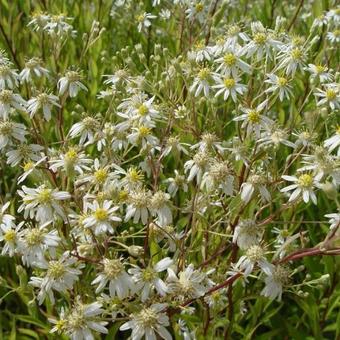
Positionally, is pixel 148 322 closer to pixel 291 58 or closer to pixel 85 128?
pixel 85 128

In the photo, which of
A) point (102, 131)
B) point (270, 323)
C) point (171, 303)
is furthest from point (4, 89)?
point (270, 323)

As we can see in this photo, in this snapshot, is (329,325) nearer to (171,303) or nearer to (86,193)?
(171,303)

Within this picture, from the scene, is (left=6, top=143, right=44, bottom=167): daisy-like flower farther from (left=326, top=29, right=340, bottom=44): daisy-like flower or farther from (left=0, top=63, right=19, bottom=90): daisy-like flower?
(left=326, top=29, right=340, bottom=44): daisy-like flower

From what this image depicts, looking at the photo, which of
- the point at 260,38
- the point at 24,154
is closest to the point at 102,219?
the point at 24,154

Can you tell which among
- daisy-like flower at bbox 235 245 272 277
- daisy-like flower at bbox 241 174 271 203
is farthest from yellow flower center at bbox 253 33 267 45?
daisy-like flower at bbox 235 245 272 277

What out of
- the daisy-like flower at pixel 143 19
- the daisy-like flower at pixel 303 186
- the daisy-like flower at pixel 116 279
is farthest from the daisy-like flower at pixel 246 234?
the daisy-like flower at pixel 143 19

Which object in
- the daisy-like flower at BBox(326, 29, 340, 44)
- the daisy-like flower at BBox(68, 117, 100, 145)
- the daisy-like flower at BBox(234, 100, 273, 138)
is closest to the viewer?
the daisy-like flower at BBox(234, 100, 273, 138)

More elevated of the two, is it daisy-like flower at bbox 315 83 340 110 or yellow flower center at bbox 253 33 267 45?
yellow flower center at bbox 253 33 267 45

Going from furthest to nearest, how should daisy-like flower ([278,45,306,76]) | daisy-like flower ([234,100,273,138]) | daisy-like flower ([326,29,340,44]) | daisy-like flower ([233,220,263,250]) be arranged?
daisy-like flower ([326,29,340,44]) → daisy-like flower ([278,45,306,76]) → daisy-like flower ([234,100,273,138]) → daisy-like flower ([233,220,263,250])
